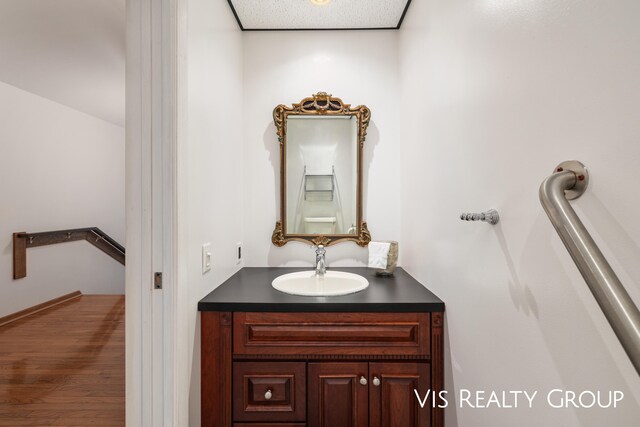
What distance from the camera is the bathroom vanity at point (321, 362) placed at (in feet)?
3.91

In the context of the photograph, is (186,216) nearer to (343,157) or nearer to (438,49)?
(343,157)

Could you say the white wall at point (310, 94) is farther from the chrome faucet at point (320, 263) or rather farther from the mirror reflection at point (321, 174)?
the chrome faucet at point (320, 263)

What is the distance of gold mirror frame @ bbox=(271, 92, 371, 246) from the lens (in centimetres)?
179

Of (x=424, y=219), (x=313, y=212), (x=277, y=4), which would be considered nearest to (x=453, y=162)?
(x=424, y=219)

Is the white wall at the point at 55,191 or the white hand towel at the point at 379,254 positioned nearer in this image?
the white hand towel at the point at 379,254

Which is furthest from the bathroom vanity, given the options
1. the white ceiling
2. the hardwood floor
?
the white ceiling

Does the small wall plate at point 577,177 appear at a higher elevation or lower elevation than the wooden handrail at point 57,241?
higher

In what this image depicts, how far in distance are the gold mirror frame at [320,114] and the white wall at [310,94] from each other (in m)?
0.04

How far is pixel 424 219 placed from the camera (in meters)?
1.41

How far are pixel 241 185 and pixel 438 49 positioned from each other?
4.02 feet

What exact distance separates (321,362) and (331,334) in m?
0.13

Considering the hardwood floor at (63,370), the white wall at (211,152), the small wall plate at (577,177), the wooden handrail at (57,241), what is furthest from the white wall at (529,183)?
the wooden handrail at (57,241)

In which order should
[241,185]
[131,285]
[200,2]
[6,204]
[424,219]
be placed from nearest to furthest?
[131,285] < [200,2] < [424,219] < [241,185] < [6,204]

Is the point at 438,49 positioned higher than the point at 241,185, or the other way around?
the point at 438,49
